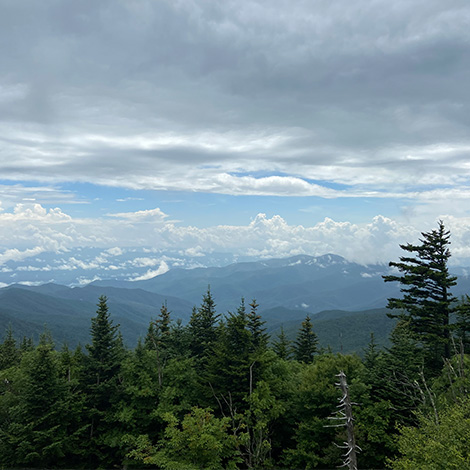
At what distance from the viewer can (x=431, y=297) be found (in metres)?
33.7

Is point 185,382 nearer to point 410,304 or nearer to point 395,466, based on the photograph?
point 395,466

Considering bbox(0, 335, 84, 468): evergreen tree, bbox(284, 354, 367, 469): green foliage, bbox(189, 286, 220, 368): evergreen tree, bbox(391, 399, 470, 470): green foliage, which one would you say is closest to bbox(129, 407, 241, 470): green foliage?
bbox(284, 354, 367, 469): green foliage

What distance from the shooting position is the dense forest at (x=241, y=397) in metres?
26.9

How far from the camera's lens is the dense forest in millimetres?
26875

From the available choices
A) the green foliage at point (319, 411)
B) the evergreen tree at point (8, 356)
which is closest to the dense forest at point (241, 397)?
the green foliage at point (319, 411)

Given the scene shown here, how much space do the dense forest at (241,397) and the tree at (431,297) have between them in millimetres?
93

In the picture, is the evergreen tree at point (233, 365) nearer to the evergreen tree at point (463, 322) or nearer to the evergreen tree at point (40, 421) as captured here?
the evergreen tree at point (40, 421)

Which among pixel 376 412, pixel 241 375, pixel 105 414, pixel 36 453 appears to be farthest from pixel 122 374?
pixel 376 412

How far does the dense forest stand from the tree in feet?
0.30

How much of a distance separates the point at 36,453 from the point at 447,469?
2935cm

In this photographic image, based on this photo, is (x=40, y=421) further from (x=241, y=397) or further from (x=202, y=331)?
(x=202, y=331)

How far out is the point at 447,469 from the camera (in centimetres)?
1480

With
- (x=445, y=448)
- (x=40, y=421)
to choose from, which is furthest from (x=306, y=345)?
(x=445, y=448)

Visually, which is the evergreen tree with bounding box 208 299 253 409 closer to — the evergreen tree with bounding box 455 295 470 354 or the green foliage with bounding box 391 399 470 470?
the green foliage with bounding box 391 399 470 470
